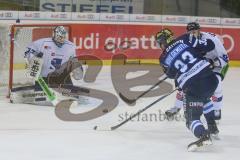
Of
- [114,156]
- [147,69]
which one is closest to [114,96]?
[147,69]

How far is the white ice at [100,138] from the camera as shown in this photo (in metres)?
4.92

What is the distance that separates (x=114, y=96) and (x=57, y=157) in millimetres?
3260

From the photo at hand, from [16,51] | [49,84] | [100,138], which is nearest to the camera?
[100,138]

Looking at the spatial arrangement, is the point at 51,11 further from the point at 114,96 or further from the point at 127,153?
the point at 127,153

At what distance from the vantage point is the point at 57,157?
479cm

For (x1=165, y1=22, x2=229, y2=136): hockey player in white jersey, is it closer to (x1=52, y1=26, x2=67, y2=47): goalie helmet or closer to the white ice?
the white ice

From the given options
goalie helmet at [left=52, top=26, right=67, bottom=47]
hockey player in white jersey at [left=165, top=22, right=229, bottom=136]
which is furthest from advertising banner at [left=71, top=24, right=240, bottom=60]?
hockey player in white jersey at [left=165, top=22, right=229, bottom=136]

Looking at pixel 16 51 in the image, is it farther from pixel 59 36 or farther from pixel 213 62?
pixel 213 62

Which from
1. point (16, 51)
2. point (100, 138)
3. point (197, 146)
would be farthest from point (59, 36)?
point (197, 146)

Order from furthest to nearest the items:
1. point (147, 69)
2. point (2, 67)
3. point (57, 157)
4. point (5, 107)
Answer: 1. point (147, 69)
2. point (2, 67)
3. point (5, 107)
4. point (57, 157)

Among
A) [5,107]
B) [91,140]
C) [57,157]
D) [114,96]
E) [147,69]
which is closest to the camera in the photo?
[57,157]

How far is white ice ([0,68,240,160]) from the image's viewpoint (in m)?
4.92

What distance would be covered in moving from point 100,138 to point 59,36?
2.17 m

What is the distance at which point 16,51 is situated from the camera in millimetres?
8391
